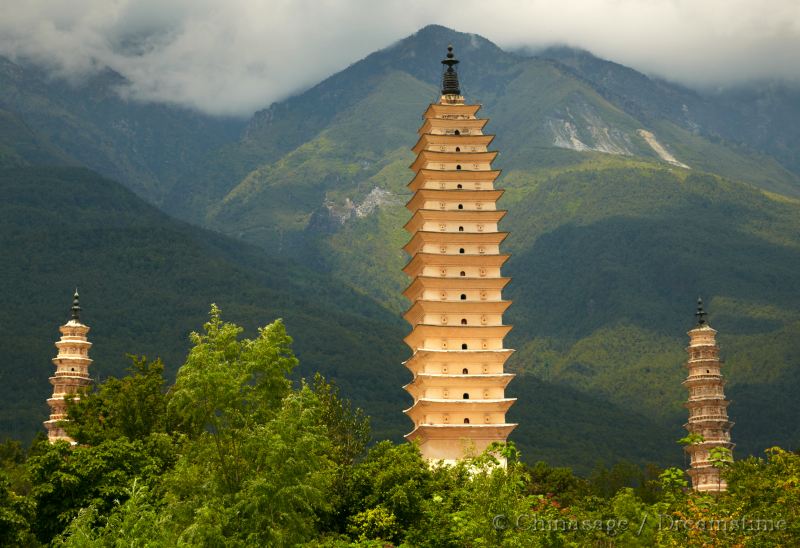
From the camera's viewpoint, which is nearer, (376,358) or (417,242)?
(417,242)

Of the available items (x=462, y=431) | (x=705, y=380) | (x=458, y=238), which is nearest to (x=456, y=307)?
(x=458, y=238)

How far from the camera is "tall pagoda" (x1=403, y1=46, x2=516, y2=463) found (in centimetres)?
6612

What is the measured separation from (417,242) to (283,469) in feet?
109

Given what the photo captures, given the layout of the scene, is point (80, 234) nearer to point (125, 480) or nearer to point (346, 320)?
point (346, 320)

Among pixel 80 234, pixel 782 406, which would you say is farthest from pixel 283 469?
pixel 80 234

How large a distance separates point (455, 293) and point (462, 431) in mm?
8289

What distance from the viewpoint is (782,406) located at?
139 meters

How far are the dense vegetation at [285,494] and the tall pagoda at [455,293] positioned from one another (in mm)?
10917

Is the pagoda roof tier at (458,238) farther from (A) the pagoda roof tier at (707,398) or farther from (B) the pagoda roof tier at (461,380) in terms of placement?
(A) the pagoda roof tier at (707,398)

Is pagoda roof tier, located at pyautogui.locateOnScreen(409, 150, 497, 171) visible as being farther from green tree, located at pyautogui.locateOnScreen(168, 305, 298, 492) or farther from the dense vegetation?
green tree, located at pyautogui.locateOnScreen(168, 305, 298, 492)

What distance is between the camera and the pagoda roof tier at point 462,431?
65188 millimetres

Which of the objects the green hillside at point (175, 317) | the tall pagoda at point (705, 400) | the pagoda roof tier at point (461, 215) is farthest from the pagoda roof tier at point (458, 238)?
the green hillside at point (175, 317)

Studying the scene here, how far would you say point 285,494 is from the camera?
39344mm

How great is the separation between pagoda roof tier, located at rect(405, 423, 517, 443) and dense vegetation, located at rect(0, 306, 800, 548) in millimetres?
9831
